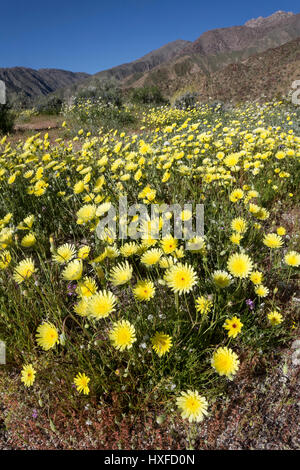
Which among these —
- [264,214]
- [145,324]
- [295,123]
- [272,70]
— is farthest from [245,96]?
[145,324]

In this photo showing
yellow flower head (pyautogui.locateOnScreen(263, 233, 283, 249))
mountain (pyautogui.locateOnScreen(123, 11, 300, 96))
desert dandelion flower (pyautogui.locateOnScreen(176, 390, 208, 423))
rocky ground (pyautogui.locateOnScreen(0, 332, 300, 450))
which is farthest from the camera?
mountain (pyautogui.locateOnScreen(123, 11, 300, 96))

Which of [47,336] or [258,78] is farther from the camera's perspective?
[258,78]

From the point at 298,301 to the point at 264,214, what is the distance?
2.50 feet

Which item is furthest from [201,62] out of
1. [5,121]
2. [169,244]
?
[169,244]

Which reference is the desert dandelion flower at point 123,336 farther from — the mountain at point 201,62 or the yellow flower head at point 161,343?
the mountain at point 201,62

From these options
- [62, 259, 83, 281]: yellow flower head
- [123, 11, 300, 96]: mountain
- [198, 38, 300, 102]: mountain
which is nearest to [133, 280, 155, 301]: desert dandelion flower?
[62, 259, 83, 281]: yellow flower head

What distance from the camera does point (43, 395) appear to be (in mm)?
1723

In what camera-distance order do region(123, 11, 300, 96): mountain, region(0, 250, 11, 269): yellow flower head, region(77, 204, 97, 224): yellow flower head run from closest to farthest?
region(0, 250, 11, 269): yellow flower head < region(77, 204, 97, 224): yellow flower head < region(123, 11, 300, 96): mountain

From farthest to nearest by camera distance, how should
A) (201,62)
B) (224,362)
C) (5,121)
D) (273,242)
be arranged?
(201,62) → (5,121) → (273,242) → (224,362)

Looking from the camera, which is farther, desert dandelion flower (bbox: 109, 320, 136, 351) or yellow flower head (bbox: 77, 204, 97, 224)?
yellow flower head (bbox: 77, 204, 97, 224)

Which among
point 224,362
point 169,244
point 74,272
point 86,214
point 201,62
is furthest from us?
point 201,62

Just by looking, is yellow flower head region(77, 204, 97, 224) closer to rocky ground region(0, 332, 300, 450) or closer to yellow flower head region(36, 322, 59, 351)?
yellow flower head region(36, 322, 59, 351)

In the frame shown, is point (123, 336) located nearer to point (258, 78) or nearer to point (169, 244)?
point (169, 244)
